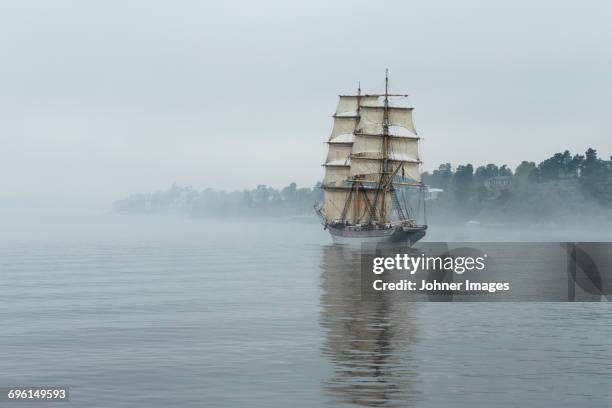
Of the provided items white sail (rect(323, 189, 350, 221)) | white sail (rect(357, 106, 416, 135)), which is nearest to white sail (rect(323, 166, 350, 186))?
white sail (rect(323, 189, 350, 221))

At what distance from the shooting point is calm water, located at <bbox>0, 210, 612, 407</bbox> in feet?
82.0

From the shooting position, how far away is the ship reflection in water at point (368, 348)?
2488 cm

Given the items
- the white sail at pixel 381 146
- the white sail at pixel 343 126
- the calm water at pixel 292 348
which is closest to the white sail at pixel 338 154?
the white sail at pixel 343 126

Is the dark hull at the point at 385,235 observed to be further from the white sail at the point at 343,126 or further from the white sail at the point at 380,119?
the white sail at the point at 343,126

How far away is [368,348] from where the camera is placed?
32000mm

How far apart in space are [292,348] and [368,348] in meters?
2.86

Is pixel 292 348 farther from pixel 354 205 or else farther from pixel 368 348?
pixel 354 205

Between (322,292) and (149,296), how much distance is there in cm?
1076

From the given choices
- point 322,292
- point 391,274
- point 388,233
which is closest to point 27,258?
point 391,274

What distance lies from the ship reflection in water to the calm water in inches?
2.6

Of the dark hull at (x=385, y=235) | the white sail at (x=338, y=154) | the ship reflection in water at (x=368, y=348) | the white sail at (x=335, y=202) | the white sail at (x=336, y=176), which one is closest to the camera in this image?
the ship reflection in water at (x=368, y=348)

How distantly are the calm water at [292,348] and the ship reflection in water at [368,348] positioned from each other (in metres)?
0.07

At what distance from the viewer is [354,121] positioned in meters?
150

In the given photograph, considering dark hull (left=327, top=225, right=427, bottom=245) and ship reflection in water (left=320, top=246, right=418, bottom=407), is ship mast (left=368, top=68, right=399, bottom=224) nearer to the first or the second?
dark hull (left=327, top=225, right=427, bottom=245)
